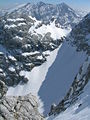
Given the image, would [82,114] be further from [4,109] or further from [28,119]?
[4,109]

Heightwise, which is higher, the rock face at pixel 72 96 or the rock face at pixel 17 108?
the rock face at pixel 72 96

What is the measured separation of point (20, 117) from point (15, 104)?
2.24m

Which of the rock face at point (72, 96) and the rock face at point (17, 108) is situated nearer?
the rock face at point (17, 108)

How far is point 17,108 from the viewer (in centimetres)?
3975

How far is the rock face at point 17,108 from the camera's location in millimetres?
36678

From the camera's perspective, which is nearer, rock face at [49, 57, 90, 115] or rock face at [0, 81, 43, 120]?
rock face at [0, 81, 43, 120]

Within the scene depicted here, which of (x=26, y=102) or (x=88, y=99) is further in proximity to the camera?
(x=88, y=99)

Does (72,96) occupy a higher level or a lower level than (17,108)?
higher

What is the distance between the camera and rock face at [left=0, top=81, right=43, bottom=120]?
36678 millimetres

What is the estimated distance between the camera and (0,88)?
134ft

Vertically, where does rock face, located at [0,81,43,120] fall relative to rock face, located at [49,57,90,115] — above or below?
below

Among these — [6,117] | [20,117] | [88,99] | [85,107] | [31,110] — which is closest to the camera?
[6,117]

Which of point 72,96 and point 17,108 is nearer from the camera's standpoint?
point 17,108

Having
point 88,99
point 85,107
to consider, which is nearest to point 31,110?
point 85,107
